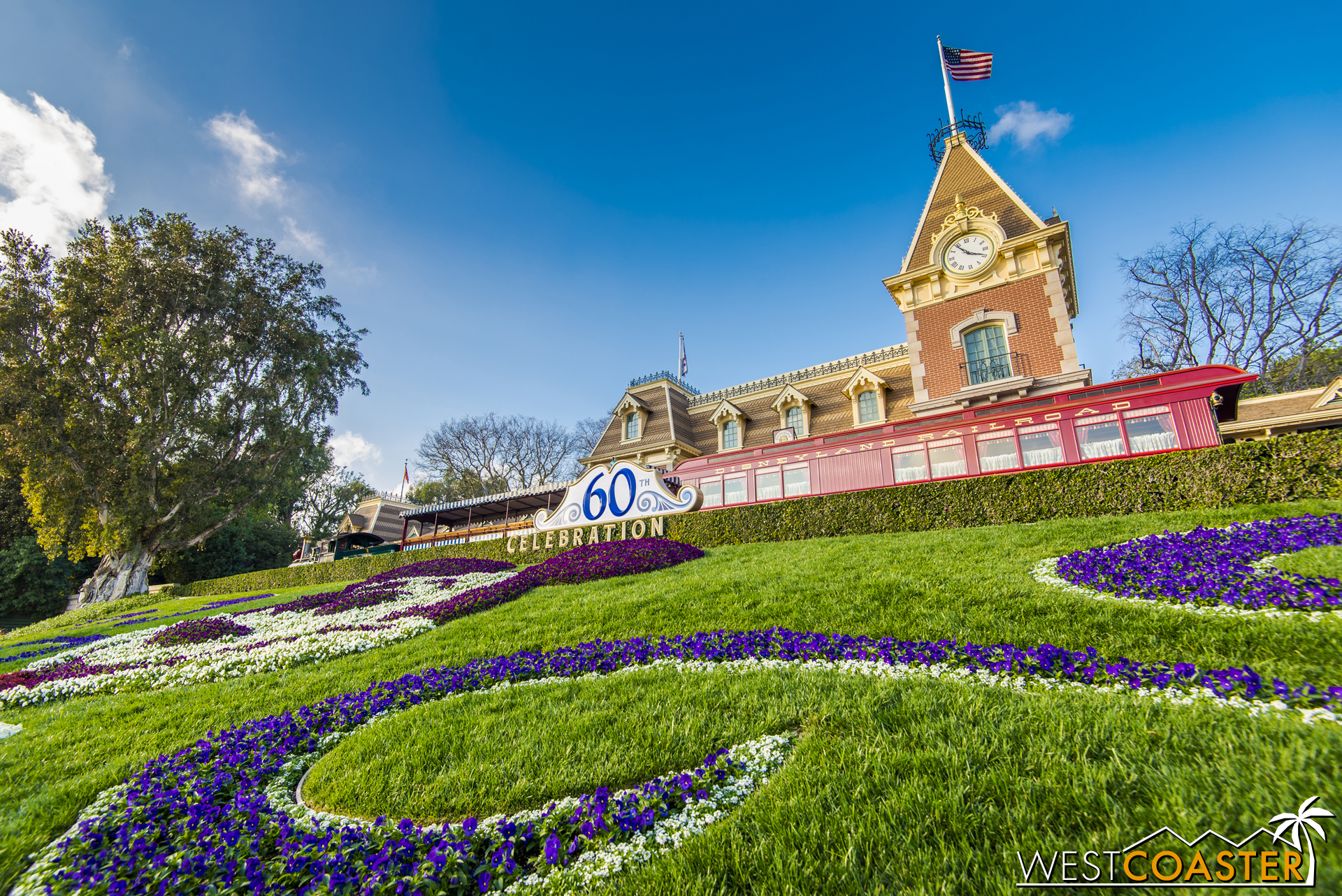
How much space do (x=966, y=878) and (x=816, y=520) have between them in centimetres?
1231

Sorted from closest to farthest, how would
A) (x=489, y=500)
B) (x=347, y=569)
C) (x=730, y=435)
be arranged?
(x=347, y=569), (x=730, y=435), (x=489, y=500)

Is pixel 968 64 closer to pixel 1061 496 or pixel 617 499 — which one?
pixel 1061 496

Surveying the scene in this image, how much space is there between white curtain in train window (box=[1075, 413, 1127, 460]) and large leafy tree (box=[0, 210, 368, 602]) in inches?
1356

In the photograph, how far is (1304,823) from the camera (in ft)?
6.44

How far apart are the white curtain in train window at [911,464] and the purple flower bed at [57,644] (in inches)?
866

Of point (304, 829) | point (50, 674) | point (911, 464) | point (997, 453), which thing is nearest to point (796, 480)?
point (911, 464)

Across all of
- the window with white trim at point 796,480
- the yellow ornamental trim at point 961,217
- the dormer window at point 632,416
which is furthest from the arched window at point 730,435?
the yellow ornamental trim at point 961,217

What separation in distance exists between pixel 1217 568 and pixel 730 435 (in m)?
23.6

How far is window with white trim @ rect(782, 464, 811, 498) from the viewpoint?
19281mm

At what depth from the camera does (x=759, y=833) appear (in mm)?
2463

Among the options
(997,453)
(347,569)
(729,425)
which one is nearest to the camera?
(997,453)

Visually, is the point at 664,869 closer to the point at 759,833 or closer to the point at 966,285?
the point at 759,833

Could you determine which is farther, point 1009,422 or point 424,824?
point 1009,422

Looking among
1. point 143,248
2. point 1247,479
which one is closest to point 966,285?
point 1247,479
